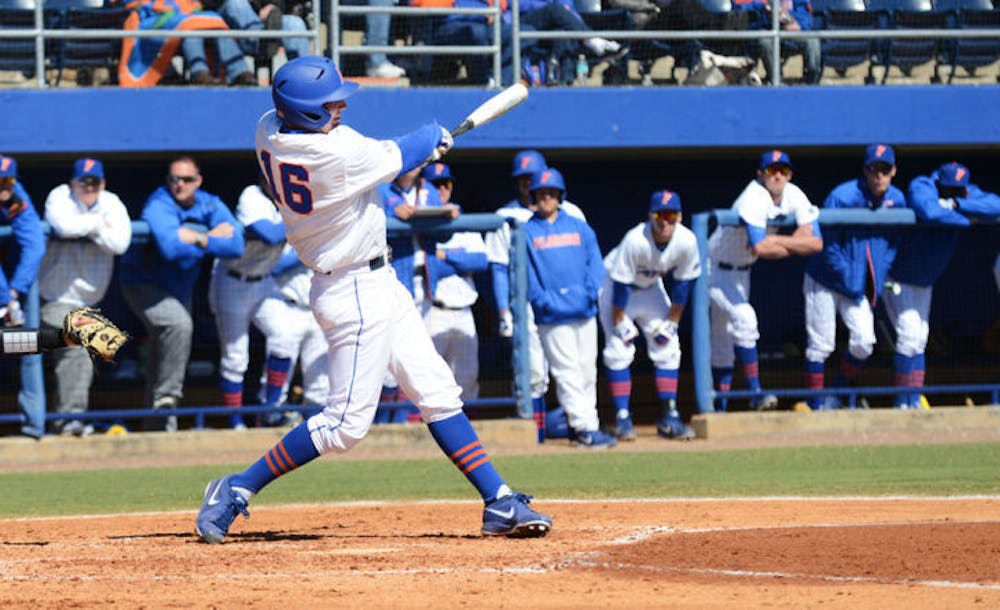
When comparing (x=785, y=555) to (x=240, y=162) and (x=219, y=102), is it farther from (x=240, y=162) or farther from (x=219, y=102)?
(x=240, y=162)

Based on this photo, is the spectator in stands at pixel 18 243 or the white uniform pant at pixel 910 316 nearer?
the spectator in stands at pixel 18 243

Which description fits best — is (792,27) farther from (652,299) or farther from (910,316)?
(652,299)

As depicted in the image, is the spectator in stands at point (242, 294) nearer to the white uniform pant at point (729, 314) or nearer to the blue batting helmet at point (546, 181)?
the blue batting helmet at point (546, 181)

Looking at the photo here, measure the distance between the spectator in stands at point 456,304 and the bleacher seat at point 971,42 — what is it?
15.4ft

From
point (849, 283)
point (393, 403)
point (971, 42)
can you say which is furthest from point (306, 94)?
point (971, 42)

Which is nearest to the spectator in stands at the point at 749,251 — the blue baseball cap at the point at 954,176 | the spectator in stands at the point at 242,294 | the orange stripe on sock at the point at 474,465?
the blue baseball cap at the point at 954,176

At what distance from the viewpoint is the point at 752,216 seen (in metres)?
11.6

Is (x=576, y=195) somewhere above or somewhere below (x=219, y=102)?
below

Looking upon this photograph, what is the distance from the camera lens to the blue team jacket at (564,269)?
11070mm

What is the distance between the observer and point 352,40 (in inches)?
503

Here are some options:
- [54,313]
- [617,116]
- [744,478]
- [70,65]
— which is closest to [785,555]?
[744,478]

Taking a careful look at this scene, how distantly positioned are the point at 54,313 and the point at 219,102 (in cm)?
234

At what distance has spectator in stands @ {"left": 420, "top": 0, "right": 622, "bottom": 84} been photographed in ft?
41.3

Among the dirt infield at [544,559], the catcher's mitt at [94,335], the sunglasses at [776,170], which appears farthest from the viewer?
the sunglasses at [776,170]
